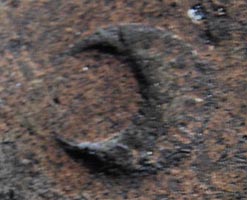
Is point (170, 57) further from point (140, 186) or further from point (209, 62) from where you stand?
point (140, 186)

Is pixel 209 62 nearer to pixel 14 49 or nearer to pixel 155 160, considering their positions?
pixel 155 160

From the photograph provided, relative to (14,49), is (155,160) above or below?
below

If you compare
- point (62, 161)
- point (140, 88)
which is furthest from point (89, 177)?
point (140, 88)
